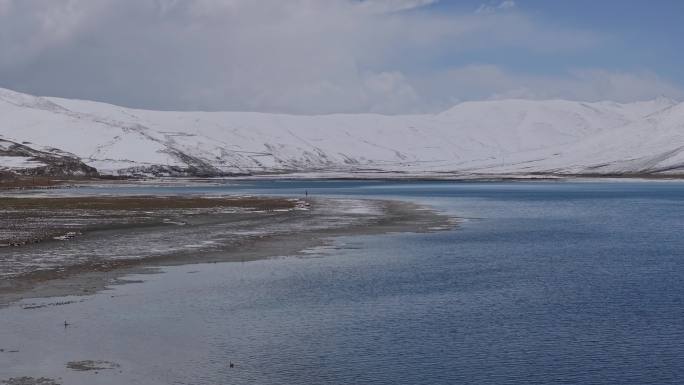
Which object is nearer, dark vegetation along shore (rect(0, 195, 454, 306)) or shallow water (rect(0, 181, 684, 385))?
shallow water (rect(0, 181, 684, 385))

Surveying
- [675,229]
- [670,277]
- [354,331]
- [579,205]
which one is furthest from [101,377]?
[579,205]

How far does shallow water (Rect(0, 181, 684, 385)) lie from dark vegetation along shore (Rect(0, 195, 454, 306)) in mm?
3309

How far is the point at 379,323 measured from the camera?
2667 centimetres

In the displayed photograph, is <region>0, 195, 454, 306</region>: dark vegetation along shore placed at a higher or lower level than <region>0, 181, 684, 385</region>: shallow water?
higher

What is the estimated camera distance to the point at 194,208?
8388 cm

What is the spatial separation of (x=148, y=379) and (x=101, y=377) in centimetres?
115

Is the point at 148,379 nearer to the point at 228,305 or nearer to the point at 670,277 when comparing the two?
the point at 228,305

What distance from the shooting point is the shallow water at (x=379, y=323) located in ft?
69.1

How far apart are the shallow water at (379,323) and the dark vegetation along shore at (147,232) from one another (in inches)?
130

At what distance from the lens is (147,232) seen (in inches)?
2249

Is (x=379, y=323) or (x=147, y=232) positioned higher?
(x=147, y=232)

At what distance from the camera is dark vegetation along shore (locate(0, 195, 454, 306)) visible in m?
36.6

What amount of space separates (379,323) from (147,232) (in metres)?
33.9

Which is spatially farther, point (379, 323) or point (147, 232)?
point (147, 232)
